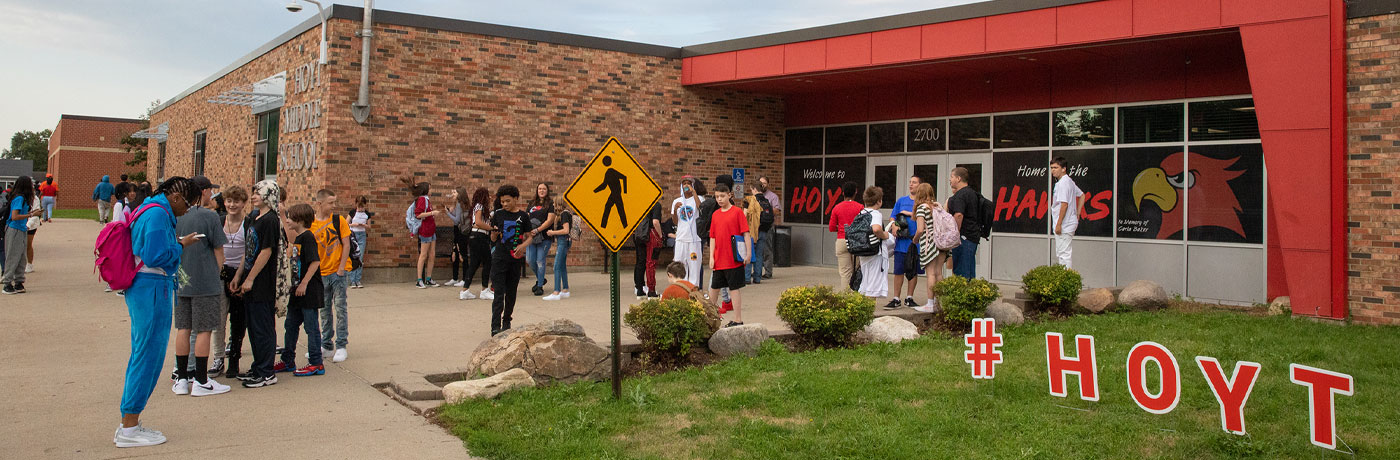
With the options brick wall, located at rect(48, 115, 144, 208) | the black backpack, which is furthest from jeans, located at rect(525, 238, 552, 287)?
brick wall, located at rect(48, 115, 144, 208)

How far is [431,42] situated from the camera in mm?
16234

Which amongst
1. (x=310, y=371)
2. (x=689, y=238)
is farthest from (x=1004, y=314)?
(x=310, y=371)

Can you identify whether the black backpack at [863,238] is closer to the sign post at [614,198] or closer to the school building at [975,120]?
the school building at [975,120]

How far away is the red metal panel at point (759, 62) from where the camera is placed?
1710 cm

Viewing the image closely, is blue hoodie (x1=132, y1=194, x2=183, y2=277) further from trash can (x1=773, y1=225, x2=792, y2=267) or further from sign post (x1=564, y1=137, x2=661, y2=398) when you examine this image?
trash can (x1=773, y1=225, x2=792, y2=267)

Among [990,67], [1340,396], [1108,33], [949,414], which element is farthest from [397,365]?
[990,67]

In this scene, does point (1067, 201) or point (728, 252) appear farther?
point (1067, 201)

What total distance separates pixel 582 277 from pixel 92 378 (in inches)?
374

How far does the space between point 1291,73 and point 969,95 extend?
6.35 meters

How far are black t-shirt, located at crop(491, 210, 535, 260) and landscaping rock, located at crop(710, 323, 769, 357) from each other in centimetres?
254

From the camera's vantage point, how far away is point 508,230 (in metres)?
9.84

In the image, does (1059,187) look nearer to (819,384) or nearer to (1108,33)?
(1108,33)

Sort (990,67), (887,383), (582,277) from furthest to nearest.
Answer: (582,277) < (990,67) < (887,383)

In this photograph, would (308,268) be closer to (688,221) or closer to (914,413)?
(914,413)
